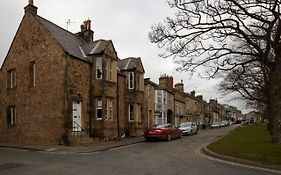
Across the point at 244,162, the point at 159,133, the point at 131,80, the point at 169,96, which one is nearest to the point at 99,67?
the point at 131,80

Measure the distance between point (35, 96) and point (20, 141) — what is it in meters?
4.06

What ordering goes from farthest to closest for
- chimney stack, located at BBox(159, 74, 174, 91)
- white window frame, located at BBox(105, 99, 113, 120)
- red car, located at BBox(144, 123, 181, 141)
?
chimney stack, located at BBox(159, 74, 174, 91), red car, located at BBox(144, 123, 181, 141), white window frame, located at BBox(105, 99, 113, 120)

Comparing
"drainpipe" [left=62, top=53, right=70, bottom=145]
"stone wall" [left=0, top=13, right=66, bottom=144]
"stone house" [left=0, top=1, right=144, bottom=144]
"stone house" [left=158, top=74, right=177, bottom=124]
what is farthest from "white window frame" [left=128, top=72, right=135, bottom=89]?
"stone house" [left=158, top=74, right=177, bottom=124]

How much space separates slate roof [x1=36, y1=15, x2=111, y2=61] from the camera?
89.6 feet

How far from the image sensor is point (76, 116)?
26.3 m

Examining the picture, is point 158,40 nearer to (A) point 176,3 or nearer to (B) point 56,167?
(A) point 176,3

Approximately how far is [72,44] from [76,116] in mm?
6547

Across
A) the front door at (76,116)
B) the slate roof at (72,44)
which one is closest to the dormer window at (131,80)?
the slate roof at (72,44)

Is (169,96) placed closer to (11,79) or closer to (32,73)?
(11,79)

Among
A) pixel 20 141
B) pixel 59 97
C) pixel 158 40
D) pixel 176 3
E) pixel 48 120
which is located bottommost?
pixel 20 141

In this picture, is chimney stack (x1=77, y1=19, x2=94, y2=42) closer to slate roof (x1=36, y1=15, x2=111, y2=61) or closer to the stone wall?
slate roof (x1=36, y1=15, x2=111, y2=61)

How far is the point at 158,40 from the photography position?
19766 mm

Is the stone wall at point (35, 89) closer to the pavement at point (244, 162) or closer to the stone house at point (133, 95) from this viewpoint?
the stone house at point (133, 95)

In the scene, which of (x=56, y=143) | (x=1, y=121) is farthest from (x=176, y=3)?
(x=1, y=121)
